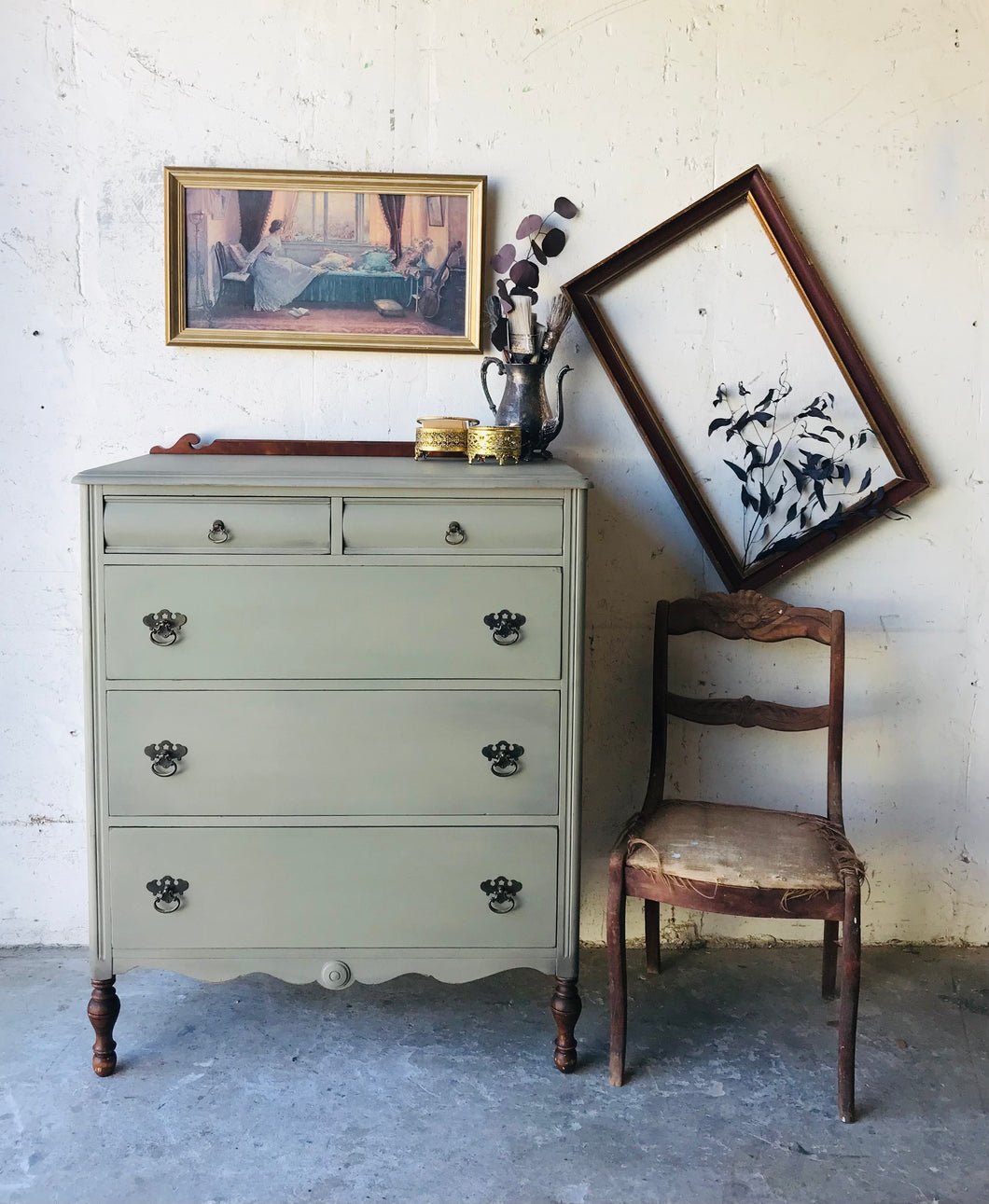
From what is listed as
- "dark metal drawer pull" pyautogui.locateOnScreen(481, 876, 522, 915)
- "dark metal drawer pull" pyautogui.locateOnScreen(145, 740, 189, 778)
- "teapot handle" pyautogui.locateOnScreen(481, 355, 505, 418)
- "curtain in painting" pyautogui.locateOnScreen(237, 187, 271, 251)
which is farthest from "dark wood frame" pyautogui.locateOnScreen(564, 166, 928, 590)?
"dark metal drawer pull" pyautogui.locateOnScreen(145, 740, 189, 778)

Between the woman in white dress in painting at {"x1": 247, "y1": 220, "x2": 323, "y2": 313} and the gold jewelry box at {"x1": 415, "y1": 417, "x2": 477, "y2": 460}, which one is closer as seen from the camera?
the gold jewelry box at {"x1": 415, "y1": 417, "x2": 477, "y2": 460}

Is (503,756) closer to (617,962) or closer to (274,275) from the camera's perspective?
(617,962)

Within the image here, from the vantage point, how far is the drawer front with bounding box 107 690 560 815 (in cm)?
247

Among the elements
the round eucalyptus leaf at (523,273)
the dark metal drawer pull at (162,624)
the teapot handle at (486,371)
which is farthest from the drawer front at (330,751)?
the round eucalyptus leaf at (523,273)

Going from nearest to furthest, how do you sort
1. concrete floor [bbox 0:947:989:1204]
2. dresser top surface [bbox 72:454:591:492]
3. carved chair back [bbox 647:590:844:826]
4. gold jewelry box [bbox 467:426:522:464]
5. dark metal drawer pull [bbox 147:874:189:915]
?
concrete floor [bbox 0:947:989:1204] < dresser top surface [bbox 72:454:591:492] < dark metal drawer pull [bbox 147:874:189:915] < gold jewelry box [bbox 467:426:522:464] < carved chair back [bbox 647:590:844:826]

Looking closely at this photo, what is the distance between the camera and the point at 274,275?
9.65 ft

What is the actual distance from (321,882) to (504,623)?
2.42 ft

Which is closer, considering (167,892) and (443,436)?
(167,892)

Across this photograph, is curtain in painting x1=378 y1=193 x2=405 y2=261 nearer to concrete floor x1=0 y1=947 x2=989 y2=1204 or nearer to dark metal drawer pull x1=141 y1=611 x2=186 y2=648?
dark metal drawer pull x1=141 y1=611 x2=186 y2=648

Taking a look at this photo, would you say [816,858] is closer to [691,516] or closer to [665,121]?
[691,516]

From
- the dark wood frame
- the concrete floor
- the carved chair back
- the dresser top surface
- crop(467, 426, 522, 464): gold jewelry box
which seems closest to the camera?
the concrete floor

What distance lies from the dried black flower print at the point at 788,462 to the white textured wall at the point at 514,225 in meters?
0.14

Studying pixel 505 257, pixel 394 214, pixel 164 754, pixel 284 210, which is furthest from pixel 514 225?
pixel 164 754

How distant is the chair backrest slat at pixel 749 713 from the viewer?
2.87 meters
